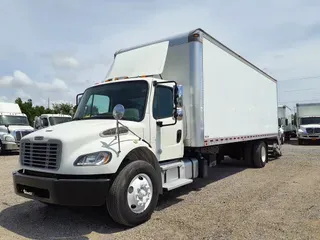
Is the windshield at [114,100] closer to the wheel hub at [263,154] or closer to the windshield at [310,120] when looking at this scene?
the wheel hub at [263,154]

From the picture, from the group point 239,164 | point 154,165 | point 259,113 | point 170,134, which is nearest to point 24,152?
point 154,165

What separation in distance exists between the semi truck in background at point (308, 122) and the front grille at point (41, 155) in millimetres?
23423

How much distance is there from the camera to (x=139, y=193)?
16.5 feet

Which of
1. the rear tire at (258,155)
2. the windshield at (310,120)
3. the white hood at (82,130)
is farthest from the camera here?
the windshield at (310,120)

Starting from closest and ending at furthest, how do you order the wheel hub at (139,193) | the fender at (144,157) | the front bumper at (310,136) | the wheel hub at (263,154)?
the wheel hub at (139,193)
the fender at (144,157)
the wheel hub at (263,154)
the front bumper at (310,136)

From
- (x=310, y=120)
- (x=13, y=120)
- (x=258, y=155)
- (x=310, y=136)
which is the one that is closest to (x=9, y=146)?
(x=13, y=120)

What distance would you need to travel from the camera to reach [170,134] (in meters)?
6.36

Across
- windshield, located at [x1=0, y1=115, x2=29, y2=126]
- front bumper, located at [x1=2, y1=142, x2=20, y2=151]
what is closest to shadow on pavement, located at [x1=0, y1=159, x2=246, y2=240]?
front bumper, located at [x1=2, y1=142, x2=20, y2=151]

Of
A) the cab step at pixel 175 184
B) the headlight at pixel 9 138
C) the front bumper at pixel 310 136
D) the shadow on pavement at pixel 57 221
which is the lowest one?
the shadow on pavement at pixel 57 221

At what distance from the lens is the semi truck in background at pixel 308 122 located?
80.0 feet

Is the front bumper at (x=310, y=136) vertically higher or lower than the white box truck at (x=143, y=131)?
lower

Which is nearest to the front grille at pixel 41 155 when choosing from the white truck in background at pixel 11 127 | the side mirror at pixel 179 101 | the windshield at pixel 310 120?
the side mirror at pixel 179 101

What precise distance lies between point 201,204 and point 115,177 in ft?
7.28

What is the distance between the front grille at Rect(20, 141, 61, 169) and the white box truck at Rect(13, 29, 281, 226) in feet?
0.05
